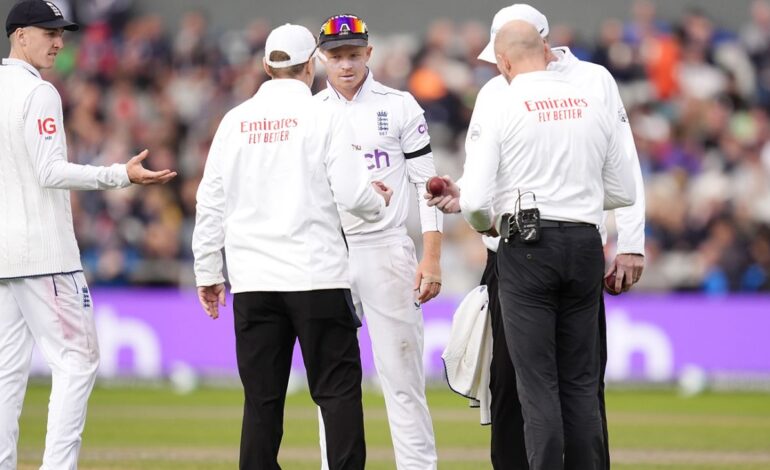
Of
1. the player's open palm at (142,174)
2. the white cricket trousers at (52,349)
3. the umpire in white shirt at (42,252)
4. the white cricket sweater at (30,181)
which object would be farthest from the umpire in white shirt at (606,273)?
the white cricket trousers at (52,349)

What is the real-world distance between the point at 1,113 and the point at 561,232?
3.34 metres

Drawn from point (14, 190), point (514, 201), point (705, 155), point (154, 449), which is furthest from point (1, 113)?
point (705, 155)

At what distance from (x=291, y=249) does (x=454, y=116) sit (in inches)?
553

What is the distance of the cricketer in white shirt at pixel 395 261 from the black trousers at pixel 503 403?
58 centimetres

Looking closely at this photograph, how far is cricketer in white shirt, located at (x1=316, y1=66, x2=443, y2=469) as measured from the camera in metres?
9.39

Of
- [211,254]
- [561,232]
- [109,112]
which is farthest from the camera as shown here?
[109,112]

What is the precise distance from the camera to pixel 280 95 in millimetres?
8336

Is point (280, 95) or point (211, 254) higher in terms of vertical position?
point (280, 95)

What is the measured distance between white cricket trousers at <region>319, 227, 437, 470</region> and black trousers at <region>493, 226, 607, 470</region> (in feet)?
4.71

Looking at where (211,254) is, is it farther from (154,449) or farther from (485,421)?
(154,449)

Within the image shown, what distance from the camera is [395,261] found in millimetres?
9586

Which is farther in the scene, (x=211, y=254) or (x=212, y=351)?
(x=212, y=351)

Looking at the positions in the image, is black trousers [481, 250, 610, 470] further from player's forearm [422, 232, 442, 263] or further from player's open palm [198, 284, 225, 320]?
player's open palm [198, 284, 225, 320]

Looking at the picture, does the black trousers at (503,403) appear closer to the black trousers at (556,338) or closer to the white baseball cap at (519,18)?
the black trousers at (556,338)
